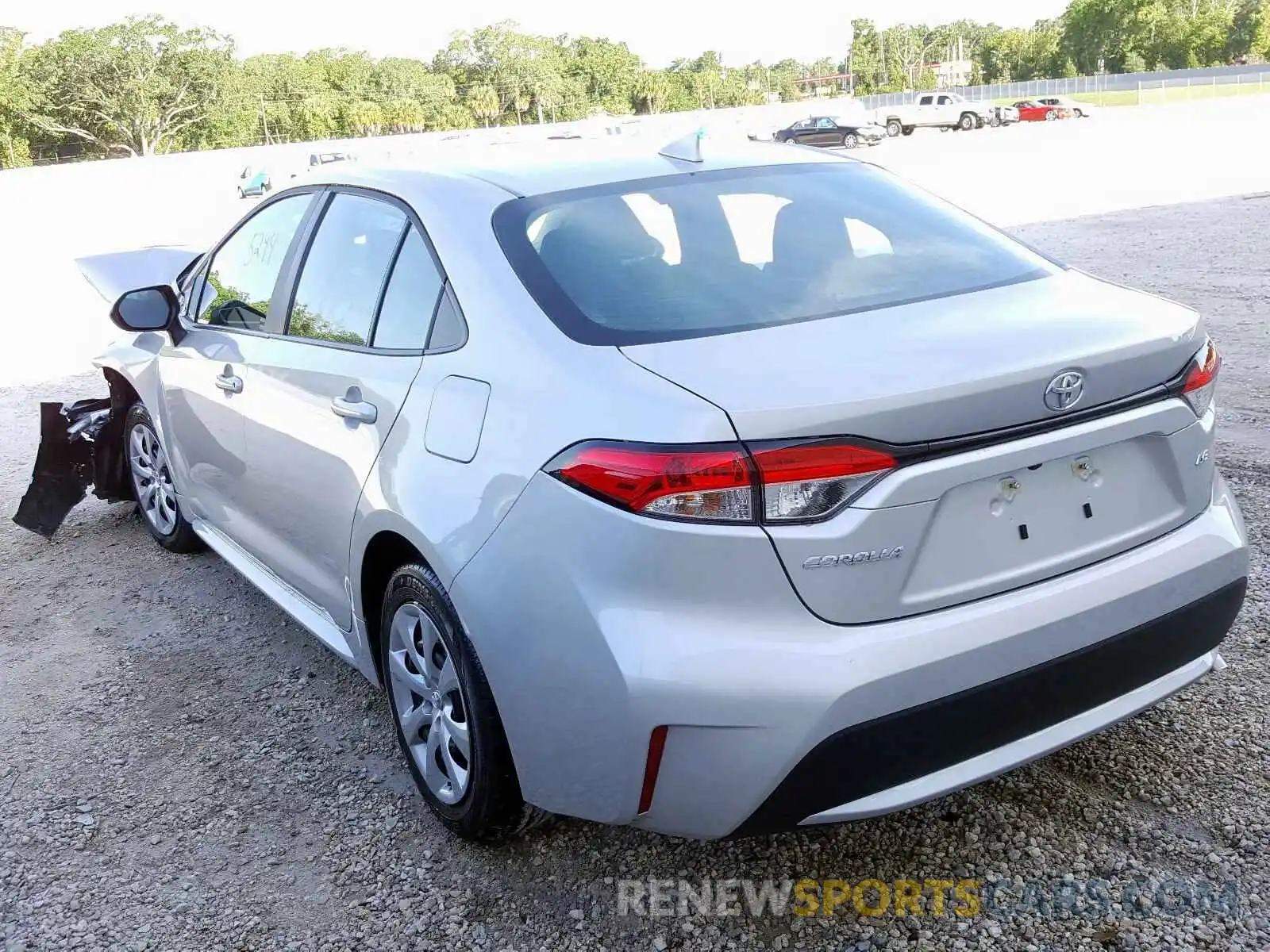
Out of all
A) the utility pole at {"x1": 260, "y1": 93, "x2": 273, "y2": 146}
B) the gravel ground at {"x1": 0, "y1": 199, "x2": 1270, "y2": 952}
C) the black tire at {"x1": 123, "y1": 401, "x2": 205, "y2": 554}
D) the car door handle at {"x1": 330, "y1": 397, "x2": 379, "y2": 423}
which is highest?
the utility pole at {"x1": 260, "y1": 93, "x2": 273, "y2": 146}

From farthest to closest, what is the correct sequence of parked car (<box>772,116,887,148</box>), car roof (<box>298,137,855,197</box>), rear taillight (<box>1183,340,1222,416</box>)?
parked car (<box>772,116,887,148</box>)
car roof (<box>298,137,855,197</box>)
rear taillight (<box>1183,340,1222,416</box>)

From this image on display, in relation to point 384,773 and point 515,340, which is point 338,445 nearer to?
point 515,340

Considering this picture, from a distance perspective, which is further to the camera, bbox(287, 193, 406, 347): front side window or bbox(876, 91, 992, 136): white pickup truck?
bbox(876, 91, 992, 136): white pickup truck

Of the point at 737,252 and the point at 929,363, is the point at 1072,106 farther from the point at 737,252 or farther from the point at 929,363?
the point at 929,363

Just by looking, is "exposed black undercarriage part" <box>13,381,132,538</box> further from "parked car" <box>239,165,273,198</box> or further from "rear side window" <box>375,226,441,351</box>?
"parked car" <box>239,165,273,198</box>

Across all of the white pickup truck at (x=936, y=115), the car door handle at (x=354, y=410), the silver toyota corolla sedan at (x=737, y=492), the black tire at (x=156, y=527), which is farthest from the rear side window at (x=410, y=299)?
the white pickup truck at (x=936, y=115)

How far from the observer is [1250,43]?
324 ft

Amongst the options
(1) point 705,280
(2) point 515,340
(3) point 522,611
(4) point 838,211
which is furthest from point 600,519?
(4) point 838,211

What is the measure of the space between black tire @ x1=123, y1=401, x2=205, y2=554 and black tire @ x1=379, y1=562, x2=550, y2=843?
93.0 inches

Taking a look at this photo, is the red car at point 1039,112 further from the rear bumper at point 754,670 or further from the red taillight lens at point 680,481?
the red taillight lens at point 680,481

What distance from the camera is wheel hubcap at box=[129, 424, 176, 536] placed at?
5152 mm

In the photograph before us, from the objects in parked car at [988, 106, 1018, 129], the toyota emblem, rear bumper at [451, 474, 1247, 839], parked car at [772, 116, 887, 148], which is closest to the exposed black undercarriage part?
rear bumper at [451, 474, 1247, 839]

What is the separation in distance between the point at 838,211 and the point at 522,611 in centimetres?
147

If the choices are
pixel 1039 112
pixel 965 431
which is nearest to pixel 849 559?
pixel 965 431
